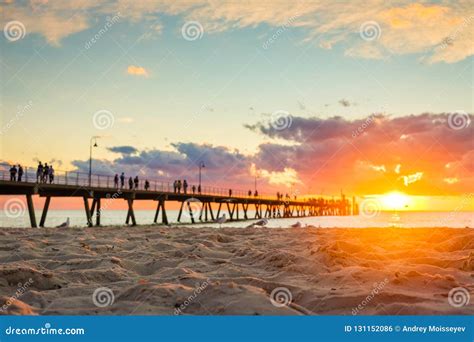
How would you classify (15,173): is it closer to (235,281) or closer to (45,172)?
(45,172)

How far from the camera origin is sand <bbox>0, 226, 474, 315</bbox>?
446 cm

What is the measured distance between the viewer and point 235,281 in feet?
18.2

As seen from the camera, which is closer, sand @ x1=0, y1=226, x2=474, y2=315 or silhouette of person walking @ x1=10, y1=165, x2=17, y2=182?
sand @ x1=0, y1=226, x2=474, y2=315

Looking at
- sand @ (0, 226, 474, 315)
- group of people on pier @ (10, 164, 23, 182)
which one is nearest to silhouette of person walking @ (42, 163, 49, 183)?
group of people on pier @ (10, 164, 23, 182)

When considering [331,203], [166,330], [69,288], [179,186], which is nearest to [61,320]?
[166,330]

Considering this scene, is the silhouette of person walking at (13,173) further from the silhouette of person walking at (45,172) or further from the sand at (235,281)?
the sand at (235,281)

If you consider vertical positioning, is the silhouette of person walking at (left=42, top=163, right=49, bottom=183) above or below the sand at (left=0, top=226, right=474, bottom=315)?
above

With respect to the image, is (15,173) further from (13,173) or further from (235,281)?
(235,281)

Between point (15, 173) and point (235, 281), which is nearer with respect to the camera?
point (235, 281)

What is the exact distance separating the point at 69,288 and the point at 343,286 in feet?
10.6

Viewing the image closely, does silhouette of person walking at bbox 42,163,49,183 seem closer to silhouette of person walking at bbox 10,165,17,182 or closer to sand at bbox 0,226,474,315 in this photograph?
silhouette of person walking at bbox 10,165,17,182

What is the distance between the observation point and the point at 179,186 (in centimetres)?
4481

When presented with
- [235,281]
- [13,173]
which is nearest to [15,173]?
[13,173]

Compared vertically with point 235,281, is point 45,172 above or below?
above
